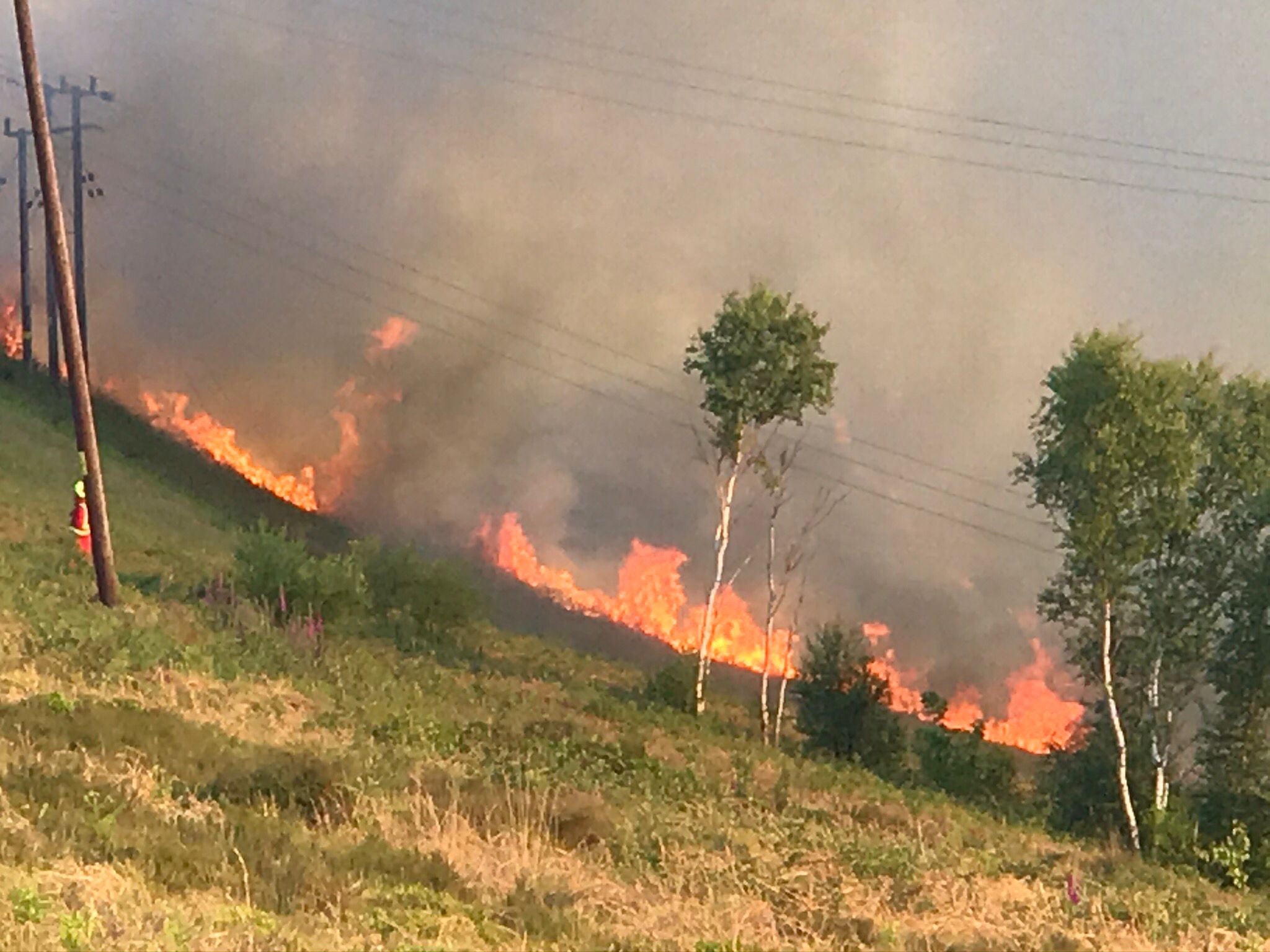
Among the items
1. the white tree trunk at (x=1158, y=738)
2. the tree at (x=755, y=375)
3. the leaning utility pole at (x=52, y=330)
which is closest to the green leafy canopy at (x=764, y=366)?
the tree at (x=755, y=375)

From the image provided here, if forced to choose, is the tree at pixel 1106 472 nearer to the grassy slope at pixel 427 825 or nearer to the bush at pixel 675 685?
the grassy slope at pixel 427 825

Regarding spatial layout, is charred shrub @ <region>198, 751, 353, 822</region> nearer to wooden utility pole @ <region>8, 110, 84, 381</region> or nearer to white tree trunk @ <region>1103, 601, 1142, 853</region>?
white tree trunk @ <region>1103, 601, 1142, 853</region>

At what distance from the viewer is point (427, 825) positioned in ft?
37.0

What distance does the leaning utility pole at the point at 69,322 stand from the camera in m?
19.5

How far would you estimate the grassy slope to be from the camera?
296 inches

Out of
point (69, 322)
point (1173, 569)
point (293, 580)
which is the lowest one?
point (293, 580)

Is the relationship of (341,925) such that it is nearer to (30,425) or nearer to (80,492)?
(80,492)

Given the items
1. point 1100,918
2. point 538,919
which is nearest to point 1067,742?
point 1100,918

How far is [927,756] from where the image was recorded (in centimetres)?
3116

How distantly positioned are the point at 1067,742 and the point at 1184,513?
434 inches

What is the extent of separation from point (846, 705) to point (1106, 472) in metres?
11.7

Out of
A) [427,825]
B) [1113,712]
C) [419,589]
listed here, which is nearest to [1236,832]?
[1113,712]

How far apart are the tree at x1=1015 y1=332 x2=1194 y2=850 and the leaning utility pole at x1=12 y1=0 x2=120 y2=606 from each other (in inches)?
788

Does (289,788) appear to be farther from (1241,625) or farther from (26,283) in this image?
(26,283)
